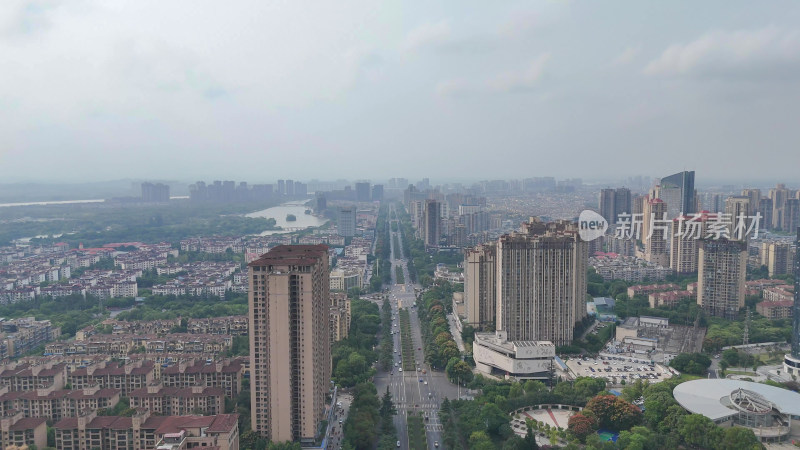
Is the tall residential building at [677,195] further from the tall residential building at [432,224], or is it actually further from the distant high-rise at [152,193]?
the distant high-rise at [152,193]

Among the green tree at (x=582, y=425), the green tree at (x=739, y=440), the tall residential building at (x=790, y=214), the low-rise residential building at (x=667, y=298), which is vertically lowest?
the green tree at (x=582, y=425)

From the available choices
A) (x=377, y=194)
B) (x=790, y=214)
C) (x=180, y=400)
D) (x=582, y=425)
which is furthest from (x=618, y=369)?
(x=377, y=194)

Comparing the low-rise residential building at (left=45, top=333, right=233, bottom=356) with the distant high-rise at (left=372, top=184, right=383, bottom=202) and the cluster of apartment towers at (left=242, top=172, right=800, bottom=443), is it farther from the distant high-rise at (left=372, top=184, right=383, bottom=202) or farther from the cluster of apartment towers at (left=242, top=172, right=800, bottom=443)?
the distant high-rise at (left=372, top=184, right=383, bottom=202)

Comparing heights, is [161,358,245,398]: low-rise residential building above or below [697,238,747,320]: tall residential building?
below

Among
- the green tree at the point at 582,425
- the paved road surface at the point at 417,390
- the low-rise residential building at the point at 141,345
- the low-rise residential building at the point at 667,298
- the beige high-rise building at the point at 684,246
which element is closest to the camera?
the green tree at the point at 582,425

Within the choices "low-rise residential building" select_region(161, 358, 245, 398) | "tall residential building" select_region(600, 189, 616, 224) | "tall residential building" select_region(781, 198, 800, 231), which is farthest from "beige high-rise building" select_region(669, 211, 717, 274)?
"low-rise residential building" select_region(161, 358, 245, 398)

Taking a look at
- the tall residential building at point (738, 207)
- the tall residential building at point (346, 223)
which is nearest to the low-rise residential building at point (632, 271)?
the tall residential building at point (738, 207)

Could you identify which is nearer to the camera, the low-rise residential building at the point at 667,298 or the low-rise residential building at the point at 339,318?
the low-rise residential building at the point at 339,318
